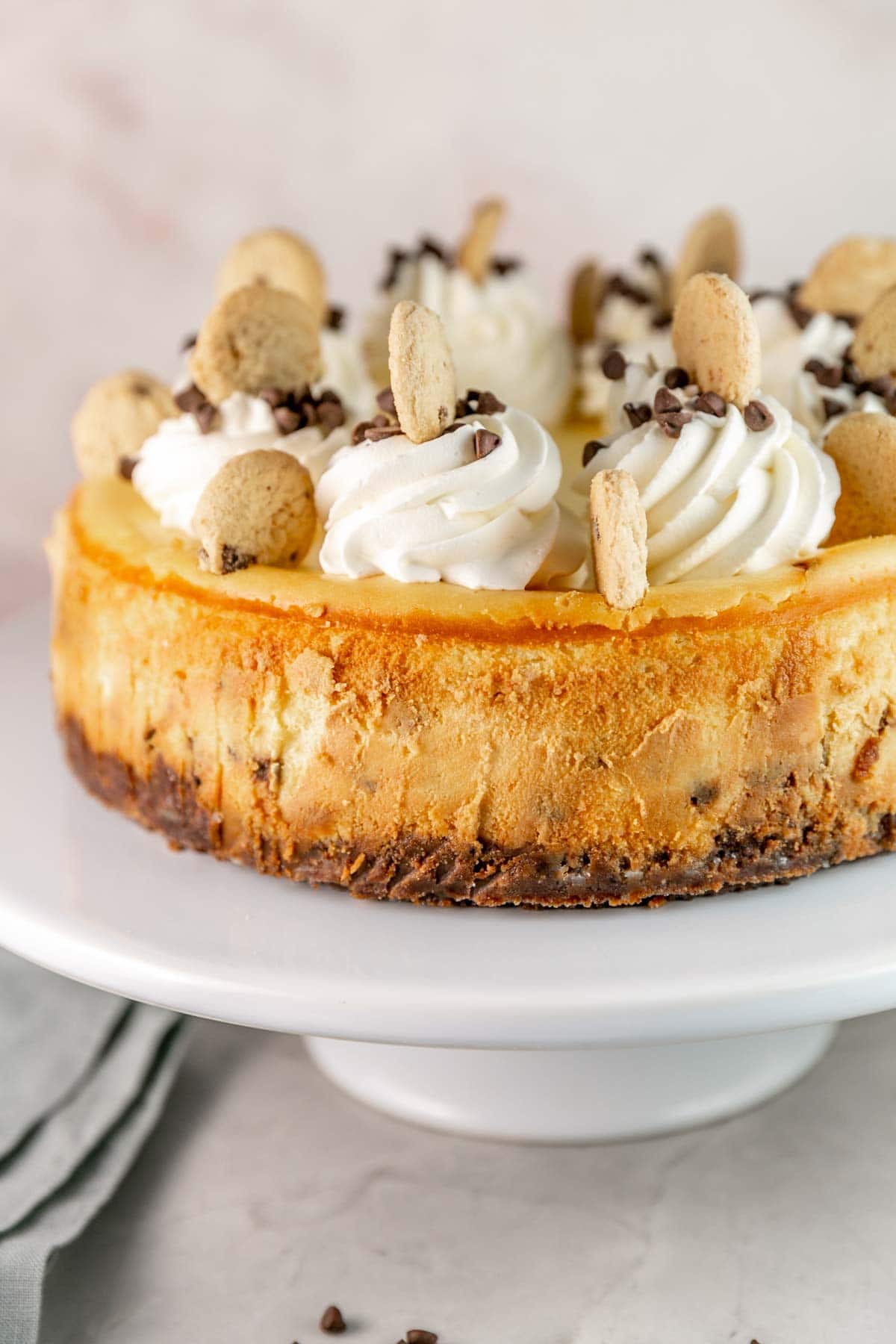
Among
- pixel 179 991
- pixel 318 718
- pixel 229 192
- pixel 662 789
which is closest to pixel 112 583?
pixel 318 718

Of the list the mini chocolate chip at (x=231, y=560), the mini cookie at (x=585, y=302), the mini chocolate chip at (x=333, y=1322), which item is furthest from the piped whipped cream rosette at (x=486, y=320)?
the mini chocolate chip at (x=333, y=1322)

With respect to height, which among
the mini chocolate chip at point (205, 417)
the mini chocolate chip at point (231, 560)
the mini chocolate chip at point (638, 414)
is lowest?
the mini chocolate chip at point (231, 560)

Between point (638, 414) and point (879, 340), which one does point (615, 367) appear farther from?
point (879, 340)

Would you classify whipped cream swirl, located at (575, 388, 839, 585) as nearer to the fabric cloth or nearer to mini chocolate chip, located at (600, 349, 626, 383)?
mini chocolate chip, located at (600, 349, 626, 383)

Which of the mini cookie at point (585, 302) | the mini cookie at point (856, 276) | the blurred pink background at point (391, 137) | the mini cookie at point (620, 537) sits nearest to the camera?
the mini cookie at point (620, 537)

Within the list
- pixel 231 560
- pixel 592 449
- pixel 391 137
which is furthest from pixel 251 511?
pixel 391 137

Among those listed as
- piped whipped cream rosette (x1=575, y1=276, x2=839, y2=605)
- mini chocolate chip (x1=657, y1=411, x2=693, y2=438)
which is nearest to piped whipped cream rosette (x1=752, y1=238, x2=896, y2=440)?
piped whipped cream rosette (x1=575, y1=276, x2=839, y2=605)

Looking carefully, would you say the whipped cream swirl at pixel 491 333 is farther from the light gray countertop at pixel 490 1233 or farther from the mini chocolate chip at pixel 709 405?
the light gray countertop at pixel 490 1233

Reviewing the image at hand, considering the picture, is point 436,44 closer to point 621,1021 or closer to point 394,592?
point 394,592
